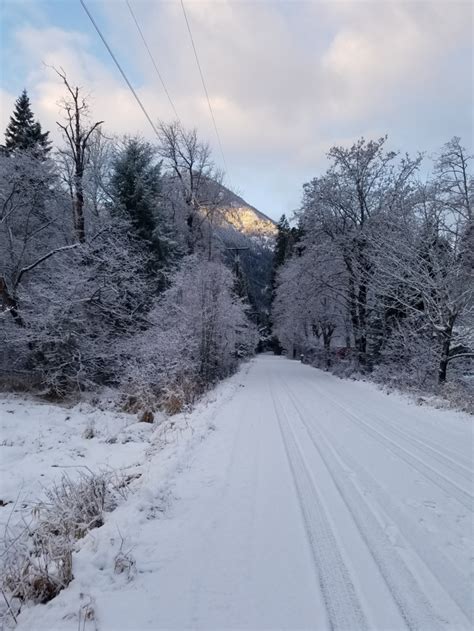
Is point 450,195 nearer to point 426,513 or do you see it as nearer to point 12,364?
point 426,513

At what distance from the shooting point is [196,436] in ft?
22.5

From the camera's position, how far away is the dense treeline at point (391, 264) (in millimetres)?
12258

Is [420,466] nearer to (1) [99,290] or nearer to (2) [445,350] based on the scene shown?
(2) [445,350]

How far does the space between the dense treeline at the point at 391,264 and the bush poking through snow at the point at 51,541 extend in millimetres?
11269

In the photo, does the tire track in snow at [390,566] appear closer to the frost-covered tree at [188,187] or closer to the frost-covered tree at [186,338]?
the frost-covered tree at [186,338]

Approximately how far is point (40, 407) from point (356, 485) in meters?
9.90

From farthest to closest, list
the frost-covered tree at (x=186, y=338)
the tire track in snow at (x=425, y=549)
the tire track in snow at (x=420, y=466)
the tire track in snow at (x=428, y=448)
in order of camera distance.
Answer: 1. the frost-covered tree at (x=186, y=338)
2. the tire track in snow at (x=428, y=448)
3. the tire track in snow at (x=420, y=466)
4. the tire track in snow at (x=425, y=549)

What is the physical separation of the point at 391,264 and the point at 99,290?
36.8 feet

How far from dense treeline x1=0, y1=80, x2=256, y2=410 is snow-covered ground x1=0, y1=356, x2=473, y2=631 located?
15.8 ft

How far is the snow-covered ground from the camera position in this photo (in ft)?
8.13

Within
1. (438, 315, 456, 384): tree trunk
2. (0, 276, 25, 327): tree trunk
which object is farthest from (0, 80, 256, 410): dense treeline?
(438, 315, 456, 384): tree trunk

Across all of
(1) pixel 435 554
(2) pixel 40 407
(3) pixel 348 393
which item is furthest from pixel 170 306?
(1) pixel 435 554

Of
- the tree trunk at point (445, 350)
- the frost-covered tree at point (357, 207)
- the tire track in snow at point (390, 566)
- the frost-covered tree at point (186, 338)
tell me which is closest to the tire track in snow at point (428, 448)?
the tire track in snow at point (390, 566)

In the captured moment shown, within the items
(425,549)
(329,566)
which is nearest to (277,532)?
(329,566)
